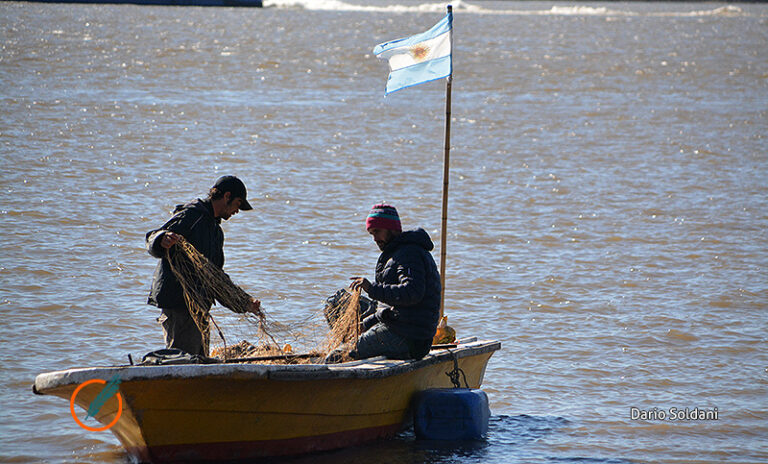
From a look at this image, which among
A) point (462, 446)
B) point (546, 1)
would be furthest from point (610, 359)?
point (546, 1)

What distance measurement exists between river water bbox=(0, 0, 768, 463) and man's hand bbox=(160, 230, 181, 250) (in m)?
1.47

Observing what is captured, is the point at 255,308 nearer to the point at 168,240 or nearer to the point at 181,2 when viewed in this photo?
the point at 168,240

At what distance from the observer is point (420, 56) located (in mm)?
8594

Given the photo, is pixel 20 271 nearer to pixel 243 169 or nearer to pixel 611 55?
pixel 243 169

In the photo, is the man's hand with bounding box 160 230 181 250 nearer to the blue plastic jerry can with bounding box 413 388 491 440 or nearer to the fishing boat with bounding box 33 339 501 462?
the fishing boat with bounding box 33 339 501 462

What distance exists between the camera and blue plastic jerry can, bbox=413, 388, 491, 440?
23.4 feet

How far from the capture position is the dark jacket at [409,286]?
6.70 metres

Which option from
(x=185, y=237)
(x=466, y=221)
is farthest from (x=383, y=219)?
(x=466, y=221)

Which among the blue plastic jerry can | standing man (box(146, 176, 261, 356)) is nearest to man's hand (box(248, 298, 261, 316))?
standing man (box(146, 176, 261, 356))

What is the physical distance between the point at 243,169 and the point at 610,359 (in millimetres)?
9896

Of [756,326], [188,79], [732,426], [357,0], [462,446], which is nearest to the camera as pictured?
[462,446]

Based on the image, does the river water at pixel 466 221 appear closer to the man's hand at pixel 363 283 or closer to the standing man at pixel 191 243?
the standing man at pixel 191 243

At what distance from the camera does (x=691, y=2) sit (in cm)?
14512

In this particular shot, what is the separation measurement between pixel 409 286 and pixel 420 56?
2569 millimetres
